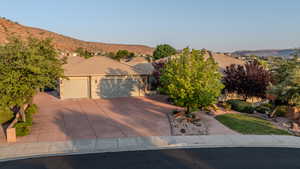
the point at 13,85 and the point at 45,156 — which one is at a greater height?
the point at 13,85

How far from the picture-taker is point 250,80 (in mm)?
18094

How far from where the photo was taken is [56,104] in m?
18.5

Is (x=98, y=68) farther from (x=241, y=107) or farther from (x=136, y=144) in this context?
(x=241, y=107)

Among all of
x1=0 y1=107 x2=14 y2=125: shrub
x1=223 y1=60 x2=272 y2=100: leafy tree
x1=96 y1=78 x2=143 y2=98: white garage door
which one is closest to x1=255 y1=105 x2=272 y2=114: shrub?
x1=223 y1=60 x2=272 y2=100: leafy tree

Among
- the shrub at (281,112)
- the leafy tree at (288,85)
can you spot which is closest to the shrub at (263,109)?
the shrub at (281,112)

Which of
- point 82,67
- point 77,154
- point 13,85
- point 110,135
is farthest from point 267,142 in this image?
point 82,67

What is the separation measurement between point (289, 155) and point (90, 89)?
17895mm

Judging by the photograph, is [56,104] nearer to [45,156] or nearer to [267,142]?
[45,156]

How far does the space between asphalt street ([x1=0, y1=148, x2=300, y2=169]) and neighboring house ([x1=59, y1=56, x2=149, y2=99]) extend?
42.5 ft

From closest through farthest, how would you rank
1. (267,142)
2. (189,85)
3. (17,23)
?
(267,142), (189,85), (17,23)

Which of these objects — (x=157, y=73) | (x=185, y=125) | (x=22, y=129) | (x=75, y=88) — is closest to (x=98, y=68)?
(x=75, y=88)

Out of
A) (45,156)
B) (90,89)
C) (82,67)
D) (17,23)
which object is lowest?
(45,156)

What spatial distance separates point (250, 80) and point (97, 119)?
46.2ft

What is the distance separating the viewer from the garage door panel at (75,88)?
20.6 meters
